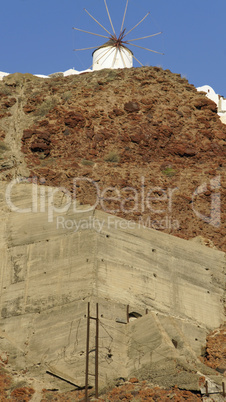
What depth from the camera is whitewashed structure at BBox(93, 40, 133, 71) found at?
188 ft

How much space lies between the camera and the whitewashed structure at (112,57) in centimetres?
5738

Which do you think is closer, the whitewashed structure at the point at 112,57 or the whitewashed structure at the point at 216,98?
the whitewashed structure at the point at 112,57

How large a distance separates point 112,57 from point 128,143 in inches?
531

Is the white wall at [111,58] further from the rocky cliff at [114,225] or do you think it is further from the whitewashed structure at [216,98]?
the whitewashed structure at [216,98]

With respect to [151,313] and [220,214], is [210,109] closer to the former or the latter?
[220,214]

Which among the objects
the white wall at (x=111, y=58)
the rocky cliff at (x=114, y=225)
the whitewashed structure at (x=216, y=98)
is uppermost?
the white wall at (x=111, y=58)

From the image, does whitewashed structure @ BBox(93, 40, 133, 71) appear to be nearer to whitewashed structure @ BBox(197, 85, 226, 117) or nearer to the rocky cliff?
the rocky cliff

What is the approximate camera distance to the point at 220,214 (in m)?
43.0

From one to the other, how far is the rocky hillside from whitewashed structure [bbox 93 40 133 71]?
6690 mm

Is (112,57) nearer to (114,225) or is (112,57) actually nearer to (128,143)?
(128,143)

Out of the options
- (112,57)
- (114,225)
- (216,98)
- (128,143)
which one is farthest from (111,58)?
(114,225)

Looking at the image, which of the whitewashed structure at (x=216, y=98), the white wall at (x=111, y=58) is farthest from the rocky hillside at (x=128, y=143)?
the whitewashed structure at (x=216, y=98)

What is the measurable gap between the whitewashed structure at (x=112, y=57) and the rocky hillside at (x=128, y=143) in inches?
263

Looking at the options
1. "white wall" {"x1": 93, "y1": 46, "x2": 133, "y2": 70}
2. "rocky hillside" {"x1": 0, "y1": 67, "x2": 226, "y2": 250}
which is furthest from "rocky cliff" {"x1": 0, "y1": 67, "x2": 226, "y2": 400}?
"white wall" {"x1": 93, "y1": 46, "x2": 133, "y2": 70}
